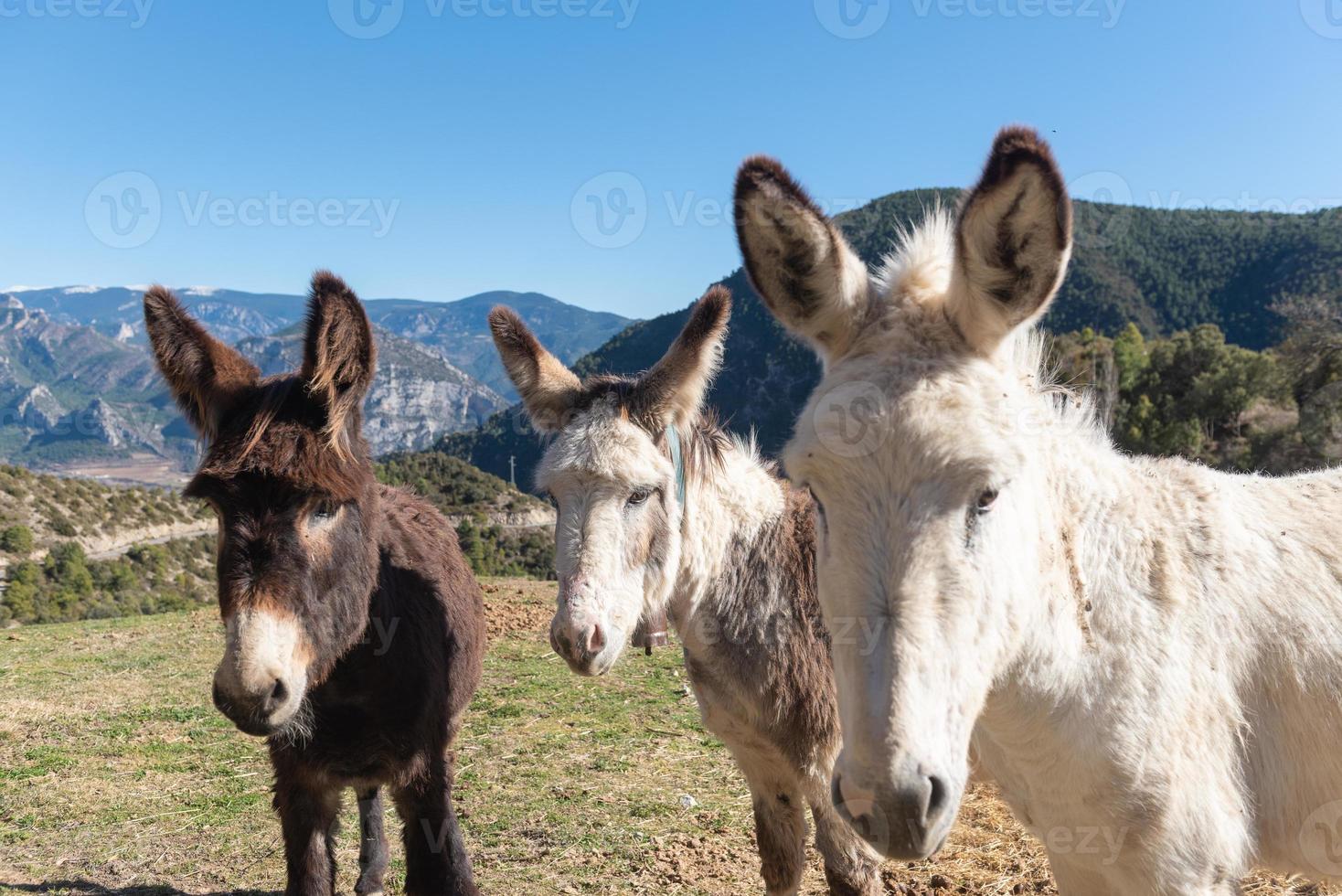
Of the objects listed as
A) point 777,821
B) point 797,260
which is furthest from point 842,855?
point 797,260

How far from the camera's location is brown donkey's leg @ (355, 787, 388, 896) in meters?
4.78

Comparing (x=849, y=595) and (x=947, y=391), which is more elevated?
(x=947, y=391)

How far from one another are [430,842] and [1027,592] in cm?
332

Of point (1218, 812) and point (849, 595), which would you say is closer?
point (849, 595)

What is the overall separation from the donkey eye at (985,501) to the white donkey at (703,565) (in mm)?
1770

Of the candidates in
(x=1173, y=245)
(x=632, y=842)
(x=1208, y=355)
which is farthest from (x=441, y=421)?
(x=632, y=842)

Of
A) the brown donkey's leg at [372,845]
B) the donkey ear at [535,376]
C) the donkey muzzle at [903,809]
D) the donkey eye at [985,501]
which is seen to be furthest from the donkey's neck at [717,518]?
the brown donkey's leg at [372,845]

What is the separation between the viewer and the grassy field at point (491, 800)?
4766mm

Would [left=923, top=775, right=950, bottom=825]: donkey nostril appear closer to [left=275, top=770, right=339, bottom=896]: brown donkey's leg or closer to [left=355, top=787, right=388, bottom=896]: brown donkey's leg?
[left=275, top=770, right=339, bottom=896]: brown donkey's leg

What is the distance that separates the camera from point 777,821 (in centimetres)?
365

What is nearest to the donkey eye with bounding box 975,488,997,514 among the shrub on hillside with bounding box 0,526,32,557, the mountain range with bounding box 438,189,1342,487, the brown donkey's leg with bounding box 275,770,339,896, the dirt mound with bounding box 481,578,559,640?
the brown donkey's leg with bounding box 275,770,339,896

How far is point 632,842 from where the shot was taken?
5137 mm

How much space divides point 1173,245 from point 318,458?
310 ft

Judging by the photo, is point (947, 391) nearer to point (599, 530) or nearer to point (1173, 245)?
point (599, 530)
